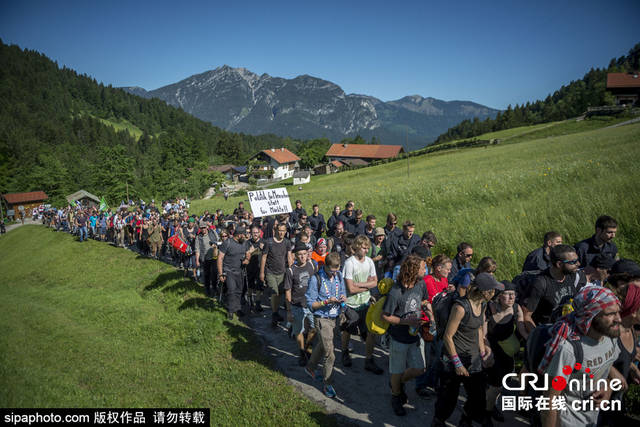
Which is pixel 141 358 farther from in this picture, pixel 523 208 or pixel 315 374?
pixel 523 208

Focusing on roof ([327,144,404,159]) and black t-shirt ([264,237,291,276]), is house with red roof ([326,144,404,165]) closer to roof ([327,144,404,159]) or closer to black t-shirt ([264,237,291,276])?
roof ([327,144,404,159])

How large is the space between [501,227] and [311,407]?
831 cm

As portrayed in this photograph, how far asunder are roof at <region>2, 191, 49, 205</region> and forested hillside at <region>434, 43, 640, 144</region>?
114 m

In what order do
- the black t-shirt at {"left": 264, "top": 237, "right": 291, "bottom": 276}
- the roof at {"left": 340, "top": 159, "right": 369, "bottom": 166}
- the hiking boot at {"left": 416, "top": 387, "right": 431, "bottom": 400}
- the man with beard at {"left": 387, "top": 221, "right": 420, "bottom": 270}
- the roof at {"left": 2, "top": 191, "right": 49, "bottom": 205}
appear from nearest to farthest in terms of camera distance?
the hiking boot at {"left": 416, "top": 387, "right": 431, "bottom": 400} → the man with beard at {"left": 387, "top": 221, "right": 420, "bottom": 270} → the black t-shirt at {"left": 264, "top": 237, "right": 291, "bottom": 276} → the roof at {"left": 2, "top": 191, "right": 49, "bottom": 205} → the roof at {"left": 340, "top": 159, "right": 369, "bottom": 166}

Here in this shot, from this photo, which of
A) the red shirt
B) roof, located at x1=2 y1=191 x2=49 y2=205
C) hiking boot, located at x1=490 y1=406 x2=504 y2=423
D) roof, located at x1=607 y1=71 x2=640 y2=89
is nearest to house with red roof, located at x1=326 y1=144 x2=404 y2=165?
roof, located at x1=607 y1=71 x2=640 y2=89

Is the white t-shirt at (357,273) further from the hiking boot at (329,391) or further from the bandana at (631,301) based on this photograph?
the bandana at (631,301)

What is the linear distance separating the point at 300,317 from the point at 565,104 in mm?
115503

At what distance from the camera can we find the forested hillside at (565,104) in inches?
3073

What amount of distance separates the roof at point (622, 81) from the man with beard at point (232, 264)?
3795 inches

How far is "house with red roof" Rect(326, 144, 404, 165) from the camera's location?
101 m

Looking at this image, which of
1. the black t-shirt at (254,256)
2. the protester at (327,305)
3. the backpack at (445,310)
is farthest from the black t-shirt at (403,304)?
the black t-shirt at (254,256)

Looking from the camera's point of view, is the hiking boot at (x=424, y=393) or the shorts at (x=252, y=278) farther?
the shorts at (x=252, y=278)

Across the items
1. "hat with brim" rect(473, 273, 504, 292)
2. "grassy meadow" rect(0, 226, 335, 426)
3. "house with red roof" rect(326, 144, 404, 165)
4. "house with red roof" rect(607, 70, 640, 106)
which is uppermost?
"house with red roof" rect(607, 70, 640, 106)

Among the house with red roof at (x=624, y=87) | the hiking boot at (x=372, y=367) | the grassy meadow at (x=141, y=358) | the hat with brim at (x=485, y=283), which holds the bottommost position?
the hiking boot at (x=372, y=367)
